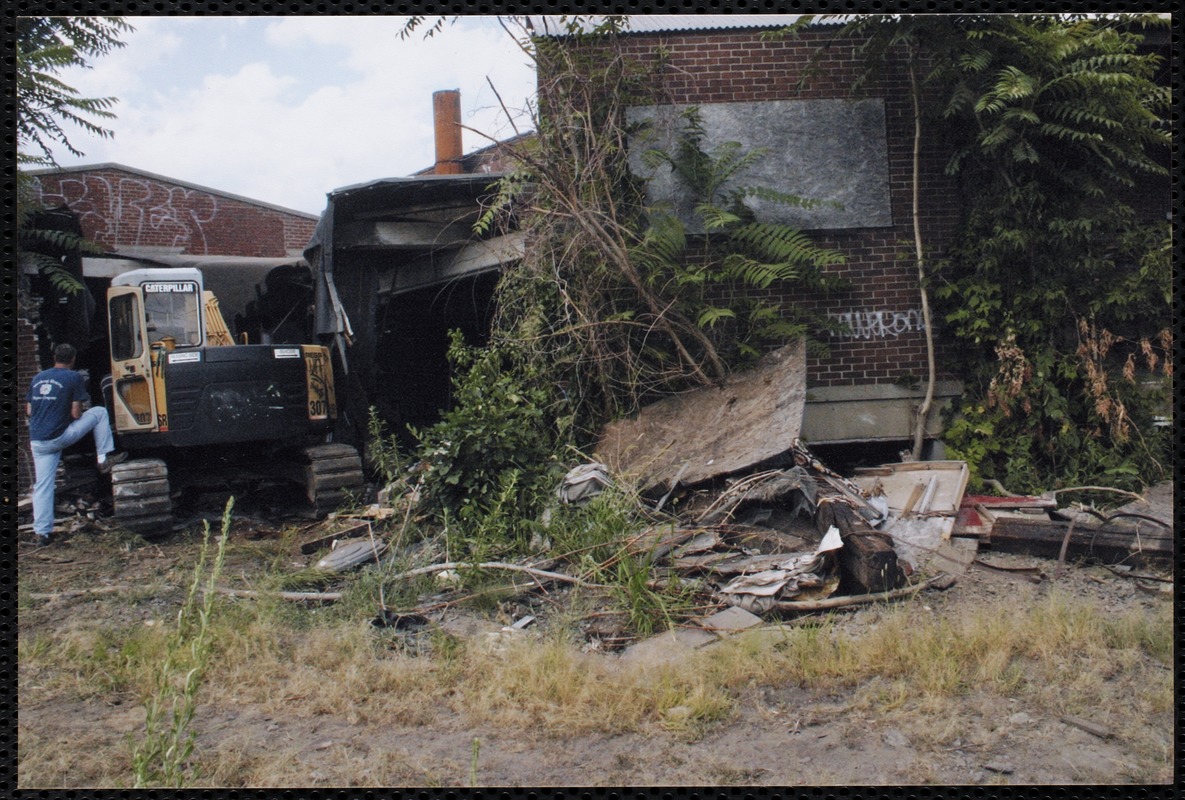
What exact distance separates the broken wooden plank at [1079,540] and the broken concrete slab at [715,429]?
69.7 inches

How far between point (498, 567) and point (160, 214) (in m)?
15.7

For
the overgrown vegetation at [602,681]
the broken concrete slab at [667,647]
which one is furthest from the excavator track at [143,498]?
the broken concrete slab at [667,647]

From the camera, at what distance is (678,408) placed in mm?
8594

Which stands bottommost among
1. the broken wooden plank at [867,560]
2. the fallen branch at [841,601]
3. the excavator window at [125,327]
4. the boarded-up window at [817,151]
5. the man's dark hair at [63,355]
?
the fallen branch at [841,601]

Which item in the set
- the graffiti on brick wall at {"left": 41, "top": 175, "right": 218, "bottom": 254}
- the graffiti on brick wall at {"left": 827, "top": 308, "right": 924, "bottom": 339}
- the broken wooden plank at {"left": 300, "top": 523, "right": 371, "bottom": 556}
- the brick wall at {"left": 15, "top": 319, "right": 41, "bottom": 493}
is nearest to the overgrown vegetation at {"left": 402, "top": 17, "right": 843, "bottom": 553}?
the graffiti on brick wall at {"left": 827, "top": 308, "right": 924, "bottom": 339}

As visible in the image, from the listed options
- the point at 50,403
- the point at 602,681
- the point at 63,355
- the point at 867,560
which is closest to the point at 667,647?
the point at 602,681

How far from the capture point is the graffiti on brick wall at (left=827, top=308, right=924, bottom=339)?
956 centimetres

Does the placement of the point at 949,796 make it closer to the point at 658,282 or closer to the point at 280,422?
the point at 658,282

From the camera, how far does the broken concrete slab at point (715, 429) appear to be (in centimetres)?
734

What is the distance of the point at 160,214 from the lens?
18844mm

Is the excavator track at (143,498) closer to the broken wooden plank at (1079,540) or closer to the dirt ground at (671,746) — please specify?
the dirt ground at (671,746)

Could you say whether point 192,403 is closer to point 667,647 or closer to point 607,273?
point 607,273

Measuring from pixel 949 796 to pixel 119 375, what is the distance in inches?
394

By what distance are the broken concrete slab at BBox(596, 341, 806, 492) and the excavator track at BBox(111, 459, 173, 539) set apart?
491cm
